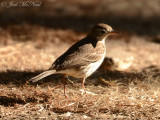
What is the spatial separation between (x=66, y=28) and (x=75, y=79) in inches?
167

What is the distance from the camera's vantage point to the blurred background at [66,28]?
7.79 meters

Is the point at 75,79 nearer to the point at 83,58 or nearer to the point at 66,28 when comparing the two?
the point at 83,58

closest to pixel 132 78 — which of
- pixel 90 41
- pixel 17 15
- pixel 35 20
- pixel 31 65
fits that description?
pixel 90 41

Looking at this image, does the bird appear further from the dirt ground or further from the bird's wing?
the dirt ground

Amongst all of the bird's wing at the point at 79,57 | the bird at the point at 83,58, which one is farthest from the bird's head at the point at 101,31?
the bird's wing at the point at 79,57

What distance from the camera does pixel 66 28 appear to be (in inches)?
408

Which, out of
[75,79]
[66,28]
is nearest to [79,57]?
[75,79]

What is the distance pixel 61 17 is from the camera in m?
11.7

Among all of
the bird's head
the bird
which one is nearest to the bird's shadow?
the bird

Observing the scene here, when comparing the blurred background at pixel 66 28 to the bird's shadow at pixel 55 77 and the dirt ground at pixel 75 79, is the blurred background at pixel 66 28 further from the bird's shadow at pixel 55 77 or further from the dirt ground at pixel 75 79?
the bird's shadow at pixel 55 77

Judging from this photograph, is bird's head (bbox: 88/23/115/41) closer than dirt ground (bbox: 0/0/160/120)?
No

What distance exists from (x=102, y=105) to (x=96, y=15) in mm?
7610

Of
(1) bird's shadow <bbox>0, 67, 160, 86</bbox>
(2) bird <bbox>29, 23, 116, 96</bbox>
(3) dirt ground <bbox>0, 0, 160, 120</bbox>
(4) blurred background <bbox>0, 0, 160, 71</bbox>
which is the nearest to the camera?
(3) dirt ground <bbox>0, 0, 160, 120</bbox>

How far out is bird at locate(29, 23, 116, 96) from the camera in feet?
16.7
